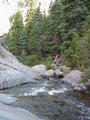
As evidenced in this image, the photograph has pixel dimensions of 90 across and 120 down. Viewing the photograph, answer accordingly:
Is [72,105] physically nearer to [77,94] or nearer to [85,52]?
[77,94]

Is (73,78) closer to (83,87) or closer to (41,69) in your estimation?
(83,87)

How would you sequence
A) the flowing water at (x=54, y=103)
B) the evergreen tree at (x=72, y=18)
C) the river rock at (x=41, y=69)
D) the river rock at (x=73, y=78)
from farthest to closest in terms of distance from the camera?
1. the evergreen tree at (x=72, y=18)
2. the river rock at (x=41, y=69)
3. the river rock at (x=73, y=78)
4. the flowing water at (x=54, y=103)

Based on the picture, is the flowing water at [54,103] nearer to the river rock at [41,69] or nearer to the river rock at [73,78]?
the river rock at [73,78]

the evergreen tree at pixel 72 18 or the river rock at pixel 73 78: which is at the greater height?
the evergreen tree at pixel 72 18

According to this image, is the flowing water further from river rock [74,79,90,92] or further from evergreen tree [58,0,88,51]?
evergreen tree [58,0,88,51]

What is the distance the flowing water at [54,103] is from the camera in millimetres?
5817

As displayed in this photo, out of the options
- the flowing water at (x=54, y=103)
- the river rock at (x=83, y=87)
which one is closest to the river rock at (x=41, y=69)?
the river rock at (x=83, y=87)

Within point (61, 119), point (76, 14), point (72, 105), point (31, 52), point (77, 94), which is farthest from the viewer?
point (31, 52)

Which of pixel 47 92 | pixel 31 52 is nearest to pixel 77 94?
pixel 47 92

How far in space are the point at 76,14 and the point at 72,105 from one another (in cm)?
1357

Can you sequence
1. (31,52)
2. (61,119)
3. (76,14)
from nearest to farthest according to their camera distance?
(61,119)
(76,14)
(31,52)

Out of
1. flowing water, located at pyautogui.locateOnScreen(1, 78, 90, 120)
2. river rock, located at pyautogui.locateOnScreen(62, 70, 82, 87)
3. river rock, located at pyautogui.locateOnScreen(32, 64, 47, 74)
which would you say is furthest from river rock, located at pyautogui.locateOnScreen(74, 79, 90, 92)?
river rock, located at pyautogui.locateOnScreen(32, 64, 47, 74)

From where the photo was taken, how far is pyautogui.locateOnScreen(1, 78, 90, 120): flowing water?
5817 millimetres

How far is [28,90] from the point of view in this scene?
348 inches
